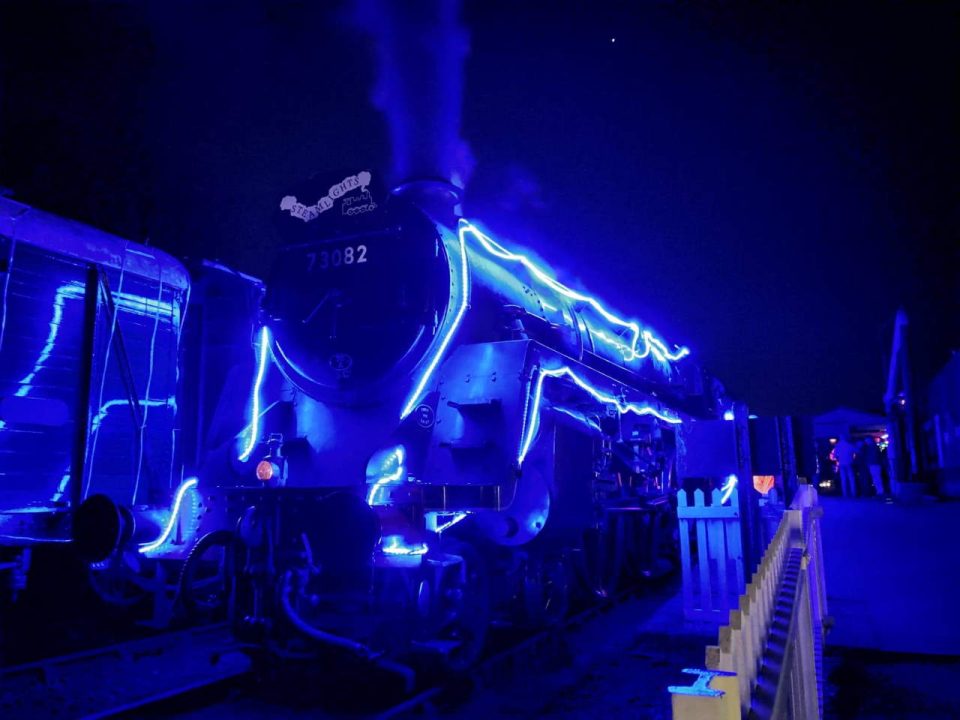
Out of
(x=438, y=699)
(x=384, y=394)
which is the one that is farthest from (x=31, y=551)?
(x=438, y=699)

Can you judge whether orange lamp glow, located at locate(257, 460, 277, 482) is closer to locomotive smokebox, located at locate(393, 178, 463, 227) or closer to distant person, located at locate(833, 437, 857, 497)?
locomotive smokebox, located at locate(393, 178, 463, 227)

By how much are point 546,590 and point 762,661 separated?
3961 millimetres

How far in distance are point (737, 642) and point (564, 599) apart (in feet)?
14.7

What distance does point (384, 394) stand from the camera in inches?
203

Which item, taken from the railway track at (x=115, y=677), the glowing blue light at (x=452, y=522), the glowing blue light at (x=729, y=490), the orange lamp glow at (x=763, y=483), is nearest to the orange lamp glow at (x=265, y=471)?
the railway track at (x=115, y=677)

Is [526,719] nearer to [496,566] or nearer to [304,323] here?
[496,566]

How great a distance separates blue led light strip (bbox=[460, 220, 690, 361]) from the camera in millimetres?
6043

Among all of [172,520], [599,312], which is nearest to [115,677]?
[172,520]

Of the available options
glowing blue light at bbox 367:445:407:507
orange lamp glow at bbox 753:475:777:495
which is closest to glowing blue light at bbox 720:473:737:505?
glowing blue light at bbox 367:445:407:507

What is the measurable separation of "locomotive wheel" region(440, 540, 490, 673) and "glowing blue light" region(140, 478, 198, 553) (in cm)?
179

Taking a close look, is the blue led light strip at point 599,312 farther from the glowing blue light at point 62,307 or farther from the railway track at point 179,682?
the glowing blue light at point 62,307

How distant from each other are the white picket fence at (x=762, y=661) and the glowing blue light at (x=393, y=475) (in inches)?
93.6

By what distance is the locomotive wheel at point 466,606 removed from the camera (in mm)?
4605

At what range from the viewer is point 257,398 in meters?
5.74
